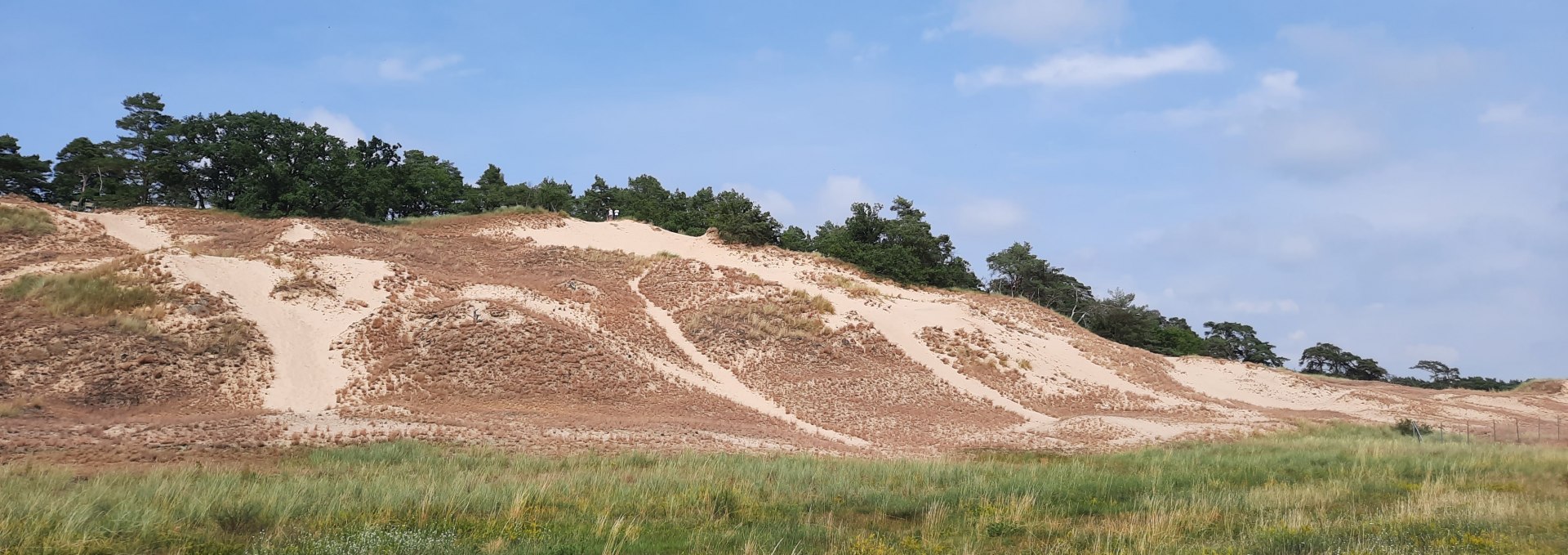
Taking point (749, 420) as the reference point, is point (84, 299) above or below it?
above

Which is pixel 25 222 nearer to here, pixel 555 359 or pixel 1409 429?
pixel 555 359

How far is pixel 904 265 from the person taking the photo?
156 ft

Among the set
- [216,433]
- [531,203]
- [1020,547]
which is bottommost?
[216,433]

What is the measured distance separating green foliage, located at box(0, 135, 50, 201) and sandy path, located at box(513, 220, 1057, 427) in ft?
137

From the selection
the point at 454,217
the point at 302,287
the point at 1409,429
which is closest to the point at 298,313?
the point at 302,287

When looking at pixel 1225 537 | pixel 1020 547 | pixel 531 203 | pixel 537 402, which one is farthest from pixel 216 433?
pixel 531 203

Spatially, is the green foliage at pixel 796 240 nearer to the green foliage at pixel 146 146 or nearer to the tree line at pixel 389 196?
the tree line at pixel 389 196

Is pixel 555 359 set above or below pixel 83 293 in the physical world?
below

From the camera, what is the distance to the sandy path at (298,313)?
23.0 metres

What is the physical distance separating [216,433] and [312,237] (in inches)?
935

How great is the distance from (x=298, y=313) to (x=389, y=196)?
3281 cm

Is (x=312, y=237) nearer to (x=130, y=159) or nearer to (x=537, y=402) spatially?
(x=537, y=402)

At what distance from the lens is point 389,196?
5719 centimetres

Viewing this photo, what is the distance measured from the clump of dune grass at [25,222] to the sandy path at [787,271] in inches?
819
